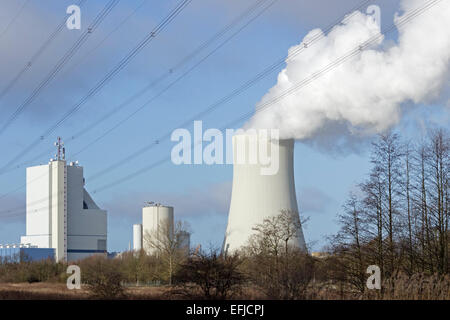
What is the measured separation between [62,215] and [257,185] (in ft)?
78.5

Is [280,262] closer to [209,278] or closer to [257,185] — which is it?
[257,185]

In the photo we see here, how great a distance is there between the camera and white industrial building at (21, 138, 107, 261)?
44.2 meters

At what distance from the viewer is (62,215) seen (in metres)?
44.3

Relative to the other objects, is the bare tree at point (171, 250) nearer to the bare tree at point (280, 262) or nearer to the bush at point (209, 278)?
the bare tree at point (280, 262)

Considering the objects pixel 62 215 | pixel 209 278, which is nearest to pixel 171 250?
pixel 62 215

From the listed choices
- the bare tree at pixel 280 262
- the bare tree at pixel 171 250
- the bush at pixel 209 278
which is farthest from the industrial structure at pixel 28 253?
the bush at pixel 209 278

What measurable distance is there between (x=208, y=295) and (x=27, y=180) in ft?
125

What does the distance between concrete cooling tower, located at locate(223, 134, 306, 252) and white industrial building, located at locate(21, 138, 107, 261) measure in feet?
71.0

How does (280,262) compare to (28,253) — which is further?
(28,253)

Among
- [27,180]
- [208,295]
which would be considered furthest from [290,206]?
[27,180]

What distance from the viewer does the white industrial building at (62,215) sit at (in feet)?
145

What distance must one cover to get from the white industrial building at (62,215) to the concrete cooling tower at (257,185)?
2163 centimetres

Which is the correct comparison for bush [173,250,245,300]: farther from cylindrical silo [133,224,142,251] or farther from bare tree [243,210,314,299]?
cylindrical silo [133,224,142,251]
